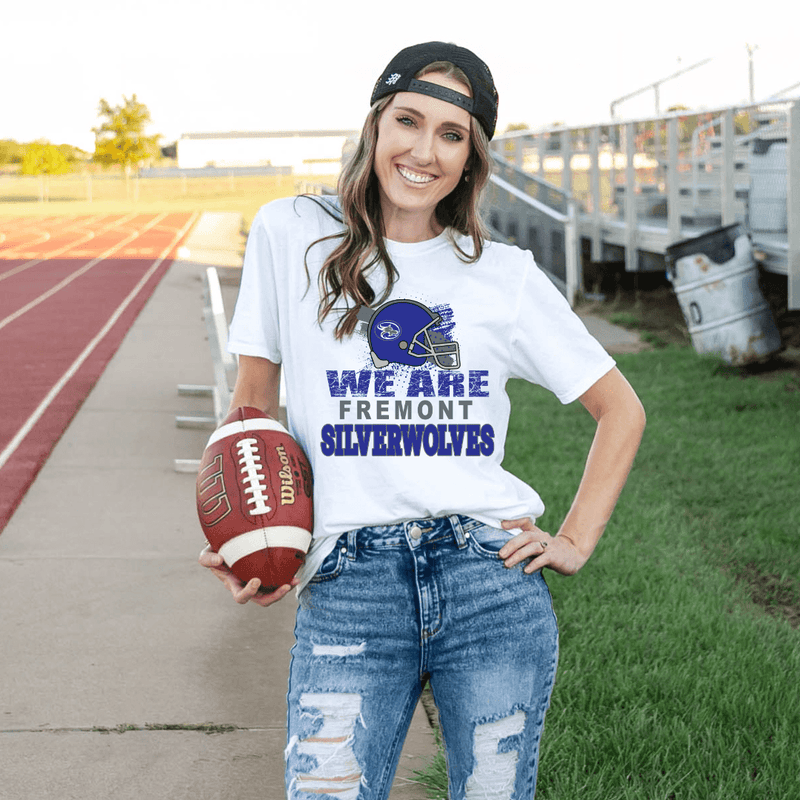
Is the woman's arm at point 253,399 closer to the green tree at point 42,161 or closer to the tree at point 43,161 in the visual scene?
the tree at point 43,161

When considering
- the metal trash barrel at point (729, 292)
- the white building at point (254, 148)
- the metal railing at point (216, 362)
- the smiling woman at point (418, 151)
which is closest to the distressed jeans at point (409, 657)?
the smiling woman at point (418, 151)

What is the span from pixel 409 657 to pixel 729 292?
9154mm

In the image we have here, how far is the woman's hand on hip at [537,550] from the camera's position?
2.16 meters

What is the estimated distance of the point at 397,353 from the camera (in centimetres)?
215

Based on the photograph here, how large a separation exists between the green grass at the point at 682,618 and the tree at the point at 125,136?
82.6 metres

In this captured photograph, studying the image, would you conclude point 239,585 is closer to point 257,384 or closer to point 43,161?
point 257,384

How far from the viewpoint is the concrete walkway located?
3805mm

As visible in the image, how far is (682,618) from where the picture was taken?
4816 millimetres

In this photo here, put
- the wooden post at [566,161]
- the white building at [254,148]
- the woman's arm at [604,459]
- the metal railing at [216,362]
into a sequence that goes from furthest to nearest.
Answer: the white building at [254,148], the wooden post at [566,161], the metal railing at [216,362], the woman's arm at [604,459]

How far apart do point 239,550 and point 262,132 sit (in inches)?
4613

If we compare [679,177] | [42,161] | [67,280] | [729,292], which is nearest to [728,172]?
[679,177]

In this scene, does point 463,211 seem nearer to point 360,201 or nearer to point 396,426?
point 360,201

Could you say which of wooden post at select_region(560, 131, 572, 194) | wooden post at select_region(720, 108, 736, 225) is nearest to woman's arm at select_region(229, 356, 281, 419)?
wooden post at select_region(720, 108, 736, 225)

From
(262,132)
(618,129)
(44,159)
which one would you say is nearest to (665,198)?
(618,129)
